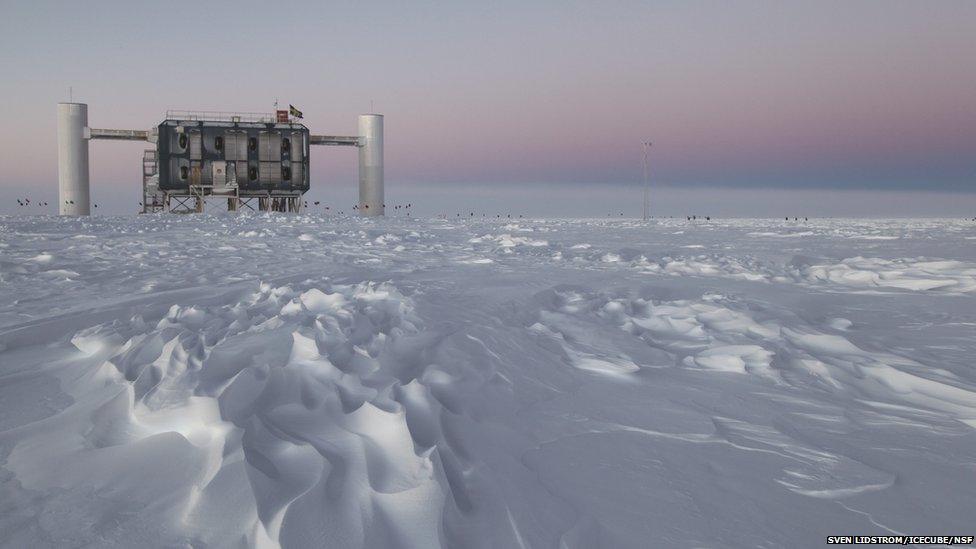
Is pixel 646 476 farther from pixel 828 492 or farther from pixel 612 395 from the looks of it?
pixel 612 395

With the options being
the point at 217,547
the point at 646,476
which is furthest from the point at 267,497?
the point at 646,476

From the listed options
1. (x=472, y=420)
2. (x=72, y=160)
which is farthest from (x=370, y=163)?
(x=472, y=420)

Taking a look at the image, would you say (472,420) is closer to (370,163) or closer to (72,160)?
(370,163)

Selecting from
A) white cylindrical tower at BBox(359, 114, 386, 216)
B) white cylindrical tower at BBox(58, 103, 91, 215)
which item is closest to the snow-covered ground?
white cylindrical tower at BBox(359, 114, 386, 216)

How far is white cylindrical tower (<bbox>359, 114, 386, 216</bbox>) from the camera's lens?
4394 centimetres

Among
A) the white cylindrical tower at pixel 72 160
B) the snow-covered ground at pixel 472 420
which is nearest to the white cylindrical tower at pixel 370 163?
the white cylindrical tower at pixel 72 160

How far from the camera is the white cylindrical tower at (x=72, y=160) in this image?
39.7 metres

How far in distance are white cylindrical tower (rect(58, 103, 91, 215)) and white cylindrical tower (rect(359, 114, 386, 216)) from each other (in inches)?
701

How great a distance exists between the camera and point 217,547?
1.73m

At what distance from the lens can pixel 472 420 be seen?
271 cm

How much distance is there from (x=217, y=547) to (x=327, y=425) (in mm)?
801

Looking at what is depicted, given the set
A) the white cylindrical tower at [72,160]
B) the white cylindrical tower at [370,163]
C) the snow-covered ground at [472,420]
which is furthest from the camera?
the white cylindrical tower at [370,163]

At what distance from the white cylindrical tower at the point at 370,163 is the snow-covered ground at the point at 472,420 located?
1536 inches

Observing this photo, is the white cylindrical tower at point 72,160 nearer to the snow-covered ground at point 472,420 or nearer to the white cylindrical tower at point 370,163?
the white cylindrical tower at point 370,163
